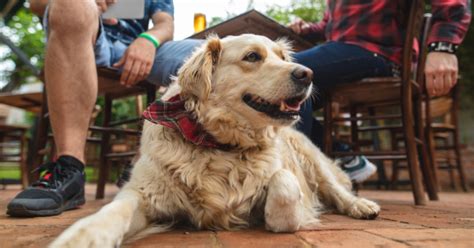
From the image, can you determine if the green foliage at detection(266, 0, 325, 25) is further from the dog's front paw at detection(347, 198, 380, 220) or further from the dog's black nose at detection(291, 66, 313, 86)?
the dog's black nose at detection(291, 66, 313, 86)

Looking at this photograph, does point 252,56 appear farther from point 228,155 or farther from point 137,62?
point 137,62

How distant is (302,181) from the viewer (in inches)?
87.8

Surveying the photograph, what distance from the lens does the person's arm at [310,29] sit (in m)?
3.28

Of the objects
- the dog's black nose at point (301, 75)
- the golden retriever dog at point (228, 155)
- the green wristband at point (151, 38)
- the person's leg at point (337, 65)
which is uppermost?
the green wristband at point (151, 38)

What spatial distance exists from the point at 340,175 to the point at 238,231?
47.3 inches

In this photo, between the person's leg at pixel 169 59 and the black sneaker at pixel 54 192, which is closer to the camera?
the black sneaker at pixel 54 192

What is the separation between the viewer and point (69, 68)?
217 centimetres

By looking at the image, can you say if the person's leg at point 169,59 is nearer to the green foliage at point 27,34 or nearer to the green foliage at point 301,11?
the green foliage at point 301,11

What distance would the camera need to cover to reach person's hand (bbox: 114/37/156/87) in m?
2.40

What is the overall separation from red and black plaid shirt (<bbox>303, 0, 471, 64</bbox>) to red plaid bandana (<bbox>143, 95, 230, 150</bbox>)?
57.4 inches

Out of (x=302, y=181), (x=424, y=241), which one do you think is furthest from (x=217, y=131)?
(x=424, y=241)

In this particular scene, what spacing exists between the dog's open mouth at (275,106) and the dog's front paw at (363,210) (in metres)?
0.65

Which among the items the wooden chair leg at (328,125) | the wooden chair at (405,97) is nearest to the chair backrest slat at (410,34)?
the wooden chair at (405,97)

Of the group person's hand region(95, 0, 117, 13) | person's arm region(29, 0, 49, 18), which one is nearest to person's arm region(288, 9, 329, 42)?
person's hand region(95, 0, 117, 13)
